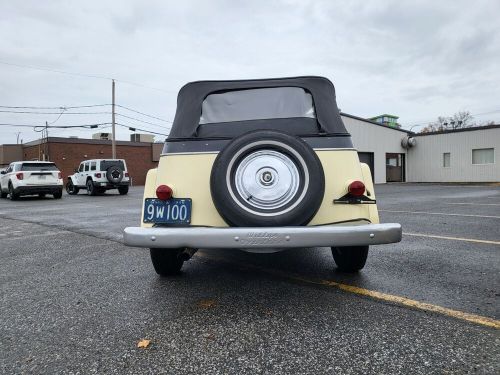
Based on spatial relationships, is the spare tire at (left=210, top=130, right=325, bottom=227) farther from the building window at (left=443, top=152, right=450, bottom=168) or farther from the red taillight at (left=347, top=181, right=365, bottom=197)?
the building window at (left=443, top=152, right=450, bottom=168)

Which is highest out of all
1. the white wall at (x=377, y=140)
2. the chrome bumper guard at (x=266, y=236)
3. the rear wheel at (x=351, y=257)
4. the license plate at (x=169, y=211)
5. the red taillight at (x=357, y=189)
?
the white wall at (x=377, y=140)

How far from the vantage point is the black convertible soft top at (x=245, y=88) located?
359 centimetres

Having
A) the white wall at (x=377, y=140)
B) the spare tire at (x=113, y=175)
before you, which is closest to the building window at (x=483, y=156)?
the white wall at (x=377, y=140)

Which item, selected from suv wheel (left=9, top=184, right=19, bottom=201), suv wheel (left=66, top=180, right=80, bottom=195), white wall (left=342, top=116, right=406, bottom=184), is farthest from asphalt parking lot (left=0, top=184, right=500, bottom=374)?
white wall (left=342, top=116, right=406, bottom=184)

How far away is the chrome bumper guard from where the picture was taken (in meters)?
2.80

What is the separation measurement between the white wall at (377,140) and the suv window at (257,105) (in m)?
23.8

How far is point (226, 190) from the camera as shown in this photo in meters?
2.97

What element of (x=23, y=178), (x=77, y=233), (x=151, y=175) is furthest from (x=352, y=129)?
(x=151, y=175)

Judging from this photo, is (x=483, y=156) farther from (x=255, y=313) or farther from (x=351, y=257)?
(x=255, y=313)

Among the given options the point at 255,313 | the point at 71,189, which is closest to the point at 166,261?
the point at 255,313

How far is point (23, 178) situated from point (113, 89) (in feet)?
60.6

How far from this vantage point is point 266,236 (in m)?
2.80

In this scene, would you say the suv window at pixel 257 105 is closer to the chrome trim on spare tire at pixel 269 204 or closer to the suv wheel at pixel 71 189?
the chrome trim on spare tire at pixel 269 204

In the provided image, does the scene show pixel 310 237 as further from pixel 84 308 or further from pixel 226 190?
pixel 84 308
